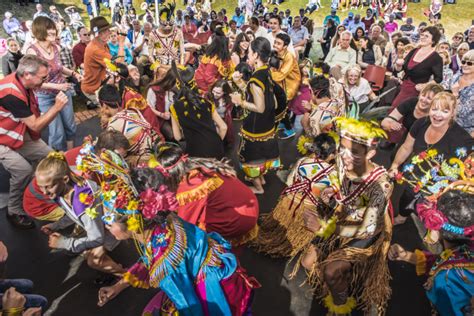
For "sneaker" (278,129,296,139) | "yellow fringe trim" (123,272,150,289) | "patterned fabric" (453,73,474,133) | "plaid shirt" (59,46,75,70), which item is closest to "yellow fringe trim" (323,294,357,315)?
"yellow fringe trim" (123,272,150,289)

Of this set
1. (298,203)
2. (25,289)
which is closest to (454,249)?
(298,203)

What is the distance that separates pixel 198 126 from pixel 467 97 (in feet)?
10.9

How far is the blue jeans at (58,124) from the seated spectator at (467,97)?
517cm

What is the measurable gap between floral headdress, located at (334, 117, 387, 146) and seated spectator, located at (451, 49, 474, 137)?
99.7 inches

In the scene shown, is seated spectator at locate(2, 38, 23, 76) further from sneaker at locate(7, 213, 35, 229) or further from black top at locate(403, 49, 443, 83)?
black top at locate(403, 49, 443, 83)

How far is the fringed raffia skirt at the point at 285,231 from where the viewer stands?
338cm

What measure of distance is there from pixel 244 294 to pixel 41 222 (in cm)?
286

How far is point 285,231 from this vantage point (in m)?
3.59

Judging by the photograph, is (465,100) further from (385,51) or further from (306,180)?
(385,51)

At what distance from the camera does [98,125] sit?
21.2 feet

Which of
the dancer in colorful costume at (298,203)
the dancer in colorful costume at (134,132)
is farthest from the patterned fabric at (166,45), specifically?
the dancer in colorful costume at (298,203)

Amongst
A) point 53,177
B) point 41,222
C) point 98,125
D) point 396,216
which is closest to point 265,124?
point 396,216

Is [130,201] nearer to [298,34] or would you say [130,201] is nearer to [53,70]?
[53,70]

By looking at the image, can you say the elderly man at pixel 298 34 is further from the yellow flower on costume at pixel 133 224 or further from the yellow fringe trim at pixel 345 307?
the yellow flower on costume at pixel 133 224
